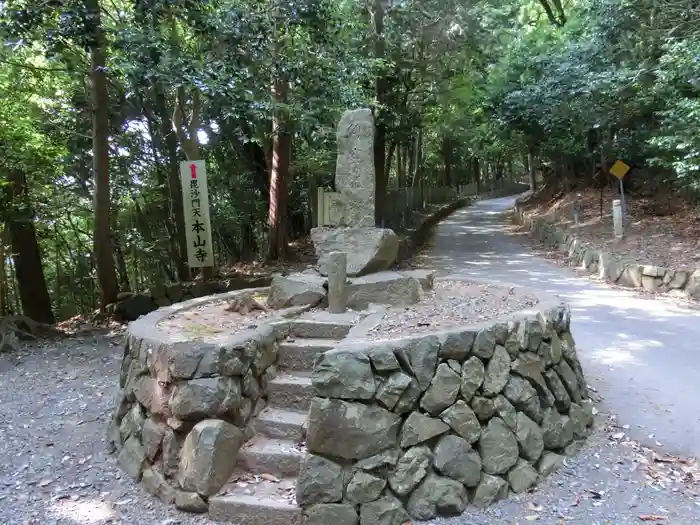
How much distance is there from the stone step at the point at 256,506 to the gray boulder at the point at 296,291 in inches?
87.4

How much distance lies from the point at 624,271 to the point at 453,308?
6.78 m

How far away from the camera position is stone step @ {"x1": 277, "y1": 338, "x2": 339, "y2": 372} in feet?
15.6

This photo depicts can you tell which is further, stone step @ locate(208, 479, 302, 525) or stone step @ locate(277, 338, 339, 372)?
stone step @ locate(277, 338, 339, 372)

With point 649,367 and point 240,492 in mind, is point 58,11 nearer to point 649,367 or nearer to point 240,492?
point 240,492

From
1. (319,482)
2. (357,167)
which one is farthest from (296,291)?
(319,482)

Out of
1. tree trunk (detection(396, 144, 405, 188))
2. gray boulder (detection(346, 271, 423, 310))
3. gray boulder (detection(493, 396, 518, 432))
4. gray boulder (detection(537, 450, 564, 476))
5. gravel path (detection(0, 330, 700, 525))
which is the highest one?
tree trunk (detection(396, 144, 405, 188))

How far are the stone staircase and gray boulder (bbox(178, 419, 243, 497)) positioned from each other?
8 cm

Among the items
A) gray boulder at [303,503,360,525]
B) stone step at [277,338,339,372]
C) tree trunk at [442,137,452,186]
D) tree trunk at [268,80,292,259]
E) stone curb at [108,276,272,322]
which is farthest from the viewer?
tree trunk at [442,137,452,186]

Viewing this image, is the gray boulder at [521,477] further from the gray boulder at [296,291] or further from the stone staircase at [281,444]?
the gray boulder at [296,291]

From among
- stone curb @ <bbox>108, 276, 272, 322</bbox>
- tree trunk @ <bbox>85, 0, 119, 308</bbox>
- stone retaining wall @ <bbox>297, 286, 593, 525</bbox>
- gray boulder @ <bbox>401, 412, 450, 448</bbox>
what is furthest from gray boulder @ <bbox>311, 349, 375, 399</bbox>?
tree trunk @ <bbox>85, 0, 119, 308</bbox>

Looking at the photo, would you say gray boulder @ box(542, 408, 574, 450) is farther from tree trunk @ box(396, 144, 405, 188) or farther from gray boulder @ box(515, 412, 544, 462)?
tree trunk @ box(396, 144, 405, 188)

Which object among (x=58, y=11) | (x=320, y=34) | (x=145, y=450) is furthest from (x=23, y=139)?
(x=145, y=450)

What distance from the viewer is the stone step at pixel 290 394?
176 inches

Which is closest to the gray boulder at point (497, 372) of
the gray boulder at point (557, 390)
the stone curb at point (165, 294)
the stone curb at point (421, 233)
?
the gray boulder at point (557, 390)
